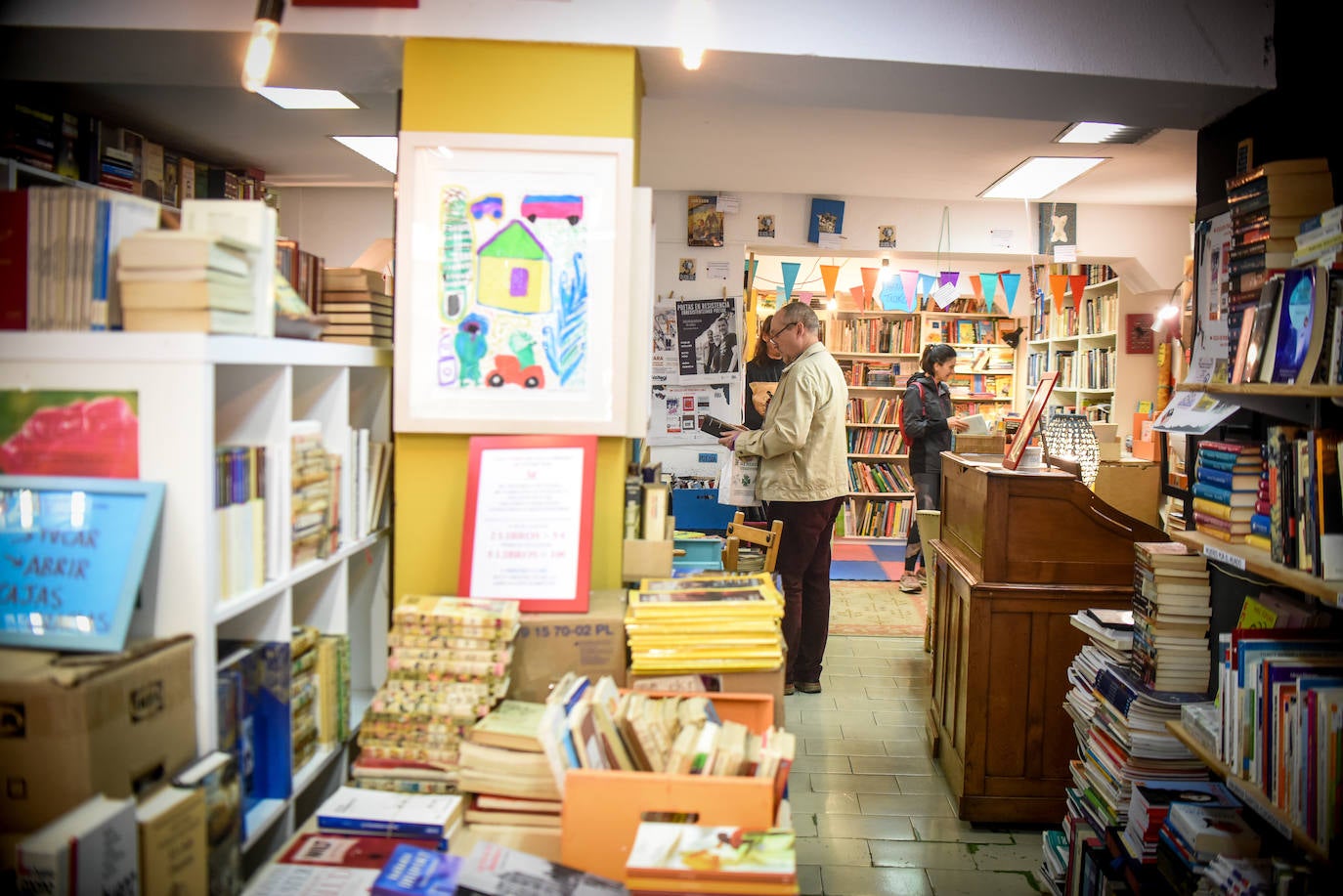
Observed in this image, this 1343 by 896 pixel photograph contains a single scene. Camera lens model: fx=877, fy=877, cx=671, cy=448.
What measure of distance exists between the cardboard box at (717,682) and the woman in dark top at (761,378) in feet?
13.2

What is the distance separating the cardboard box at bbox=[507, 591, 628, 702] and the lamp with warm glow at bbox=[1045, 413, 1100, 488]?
6.65 feet

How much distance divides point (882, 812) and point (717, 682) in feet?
4.73

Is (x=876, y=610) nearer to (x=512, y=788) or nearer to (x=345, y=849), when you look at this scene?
(x=512, y=788)

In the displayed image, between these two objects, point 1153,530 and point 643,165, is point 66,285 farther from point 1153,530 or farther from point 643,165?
point 643,165

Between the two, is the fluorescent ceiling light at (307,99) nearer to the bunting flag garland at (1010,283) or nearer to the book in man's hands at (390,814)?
the book in man's hands at (390,814)

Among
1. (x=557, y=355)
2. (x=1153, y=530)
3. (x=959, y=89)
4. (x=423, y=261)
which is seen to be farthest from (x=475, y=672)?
(x=1153, y=530)

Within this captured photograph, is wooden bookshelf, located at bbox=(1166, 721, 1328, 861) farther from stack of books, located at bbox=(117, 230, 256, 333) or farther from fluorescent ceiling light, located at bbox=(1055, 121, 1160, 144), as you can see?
fluorescent ceiling light, located at bbox=(1055, 121, 1160, 144)

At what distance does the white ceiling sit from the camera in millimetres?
2596

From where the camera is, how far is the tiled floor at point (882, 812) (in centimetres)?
284

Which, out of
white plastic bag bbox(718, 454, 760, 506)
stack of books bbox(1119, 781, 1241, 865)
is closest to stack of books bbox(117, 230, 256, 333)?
stack of books bbox(1119, 781, 1241, 865)

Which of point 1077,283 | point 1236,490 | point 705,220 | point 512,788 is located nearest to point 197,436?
point 512,788

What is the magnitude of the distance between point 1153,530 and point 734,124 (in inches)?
106

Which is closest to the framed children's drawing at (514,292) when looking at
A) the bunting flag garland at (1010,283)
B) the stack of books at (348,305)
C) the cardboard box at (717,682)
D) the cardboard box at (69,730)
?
the stack of books at (348,305)

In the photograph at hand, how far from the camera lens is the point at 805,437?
4.06 m
